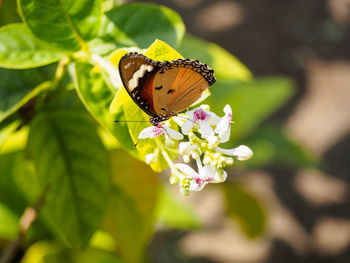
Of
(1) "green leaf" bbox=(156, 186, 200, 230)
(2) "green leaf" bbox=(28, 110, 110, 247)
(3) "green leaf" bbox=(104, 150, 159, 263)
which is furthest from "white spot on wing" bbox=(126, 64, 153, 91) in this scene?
(1) "green leaf" bbox=(156, 186, 200, 230)

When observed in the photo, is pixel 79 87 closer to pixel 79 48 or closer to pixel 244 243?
pixel 79 48

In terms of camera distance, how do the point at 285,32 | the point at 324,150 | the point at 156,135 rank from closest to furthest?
the point at 156,135
the point at 324,150
the point at 285,32

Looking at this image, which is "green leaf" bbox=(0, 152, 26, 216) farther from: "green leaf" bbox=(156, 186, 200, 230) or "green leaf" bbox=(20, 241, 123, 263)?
A: "green leaf" bbox=(156, 186, 200, 230)

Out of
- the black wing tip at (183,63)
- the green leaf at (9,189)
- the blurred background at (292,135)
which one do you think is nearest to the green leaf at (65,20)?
the black wing tip at (183,63)

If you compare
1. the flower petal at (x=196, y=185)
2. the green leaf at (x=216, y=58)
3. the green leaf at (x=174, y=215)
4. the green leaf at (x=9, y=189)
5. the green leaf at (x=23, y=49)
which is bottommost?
the green leaf at (x=174, y=215)

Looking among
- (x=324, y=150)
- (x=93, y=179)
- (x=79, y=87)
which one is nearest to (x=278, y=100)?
(x=324, y=150)

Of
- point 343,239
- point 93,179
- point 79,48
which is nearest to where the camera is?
point 79,48

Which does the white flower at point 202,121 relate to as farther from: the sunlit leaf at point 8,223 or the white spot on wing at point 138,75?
the sunlit leaf at point 8,223
